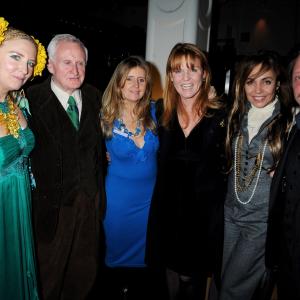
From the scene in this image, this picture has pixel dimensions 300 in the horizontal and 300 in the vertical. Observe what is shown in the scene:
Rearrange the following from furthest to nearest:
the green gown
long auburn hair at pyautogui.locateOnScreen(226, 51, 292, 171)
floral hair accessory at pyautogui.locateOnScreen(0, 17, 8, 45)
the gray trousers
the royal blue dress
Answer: the royal blue dress
the gray trousers
long auburn hair at pyautogui.locateOnScreen(226, 51, 292, 171)
the green gown
floral hair accessory at pyautogui.locateOnScreen(0, 17, 8, 45)

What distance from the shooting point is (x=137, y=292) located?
279 cm

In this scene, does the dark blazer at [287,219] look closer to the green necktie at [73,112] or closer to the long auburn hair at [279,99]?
the long auburn hair at [279,99]

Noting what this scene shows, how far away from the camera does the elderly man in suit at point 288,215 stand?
5.84 feet

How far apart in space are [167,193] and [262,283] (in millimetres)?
989

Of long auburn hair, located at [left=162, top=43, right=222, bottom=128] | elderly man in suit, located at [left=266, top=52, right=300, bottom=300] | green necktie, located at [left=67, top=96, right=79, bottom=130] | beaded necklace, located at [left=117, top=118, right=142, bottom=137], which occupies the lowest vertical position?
elderly man in suit, located at [left=266, top=52, right=300, bottom=300]

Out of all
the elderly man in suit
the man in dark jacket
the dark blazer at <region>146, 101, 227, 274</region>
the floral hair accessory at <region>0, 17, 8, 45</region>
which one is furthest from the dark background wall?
the floral hair accessory at <region>0, 17, 8, 45</region>

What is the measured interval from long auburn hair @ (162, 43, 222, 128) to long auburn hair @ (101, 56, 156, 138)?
25 cm

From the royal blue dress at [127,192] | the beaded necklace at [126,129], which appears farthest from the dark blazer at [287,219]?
the beaded necklace at [126,129]

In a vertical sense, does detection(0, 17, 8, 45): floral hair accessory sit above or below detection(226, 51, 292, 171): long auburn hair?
above

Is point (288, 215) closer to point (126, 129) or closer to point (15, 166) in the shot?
point (126, 129)

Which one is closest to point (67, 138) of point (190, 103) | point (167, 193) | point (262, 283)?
point (167, 193)

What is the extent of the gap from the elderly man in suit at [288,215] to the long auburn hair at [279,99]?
166 millimetres

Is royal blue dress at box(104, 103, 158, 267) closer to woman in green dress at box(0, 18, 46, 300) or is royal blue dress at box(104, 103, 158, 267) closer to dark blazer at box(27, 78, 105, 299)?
dark blazer at box(27, 78, 105, 299)

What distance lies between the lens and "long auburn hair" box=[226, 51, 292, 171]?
2084 millimetres
